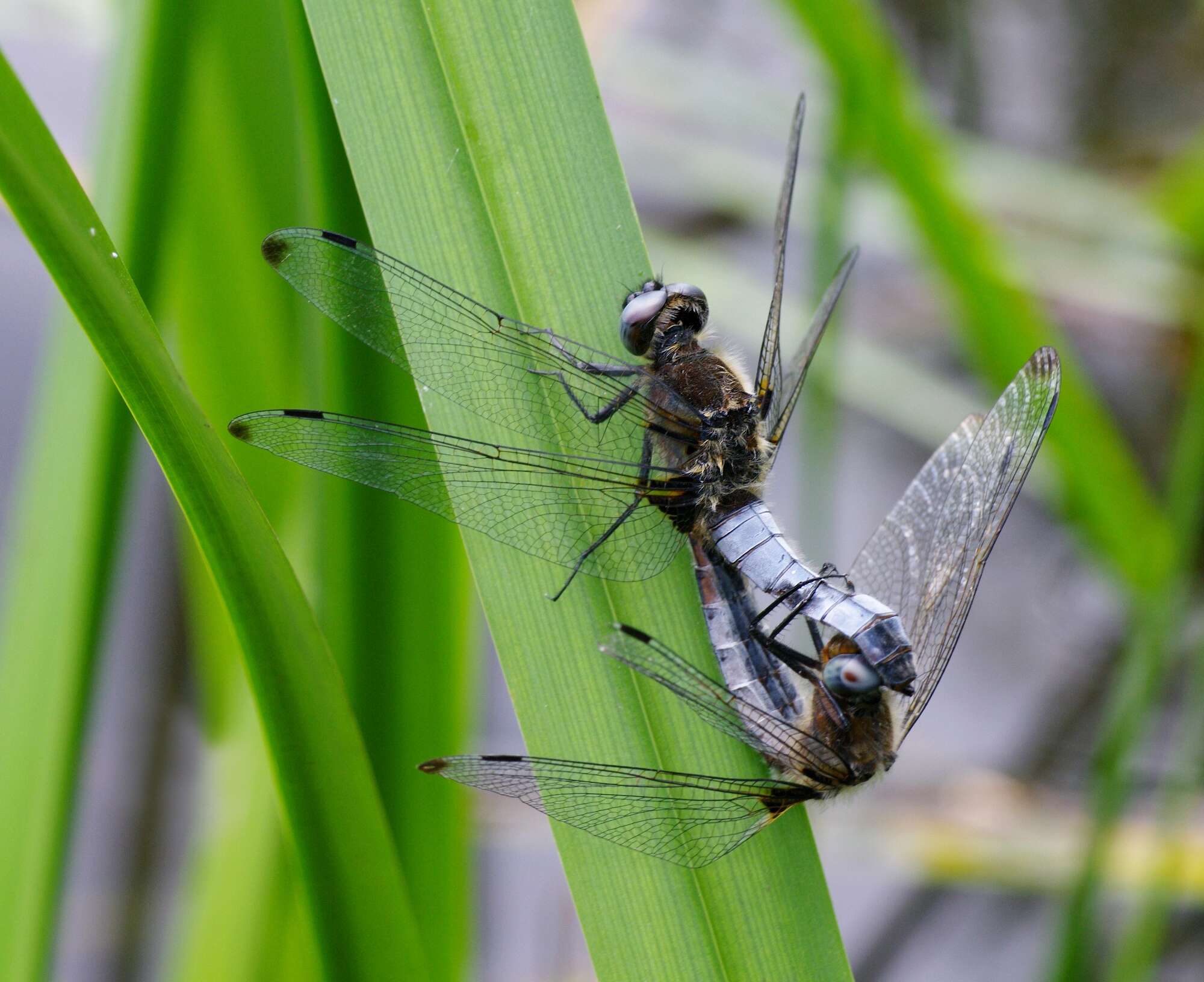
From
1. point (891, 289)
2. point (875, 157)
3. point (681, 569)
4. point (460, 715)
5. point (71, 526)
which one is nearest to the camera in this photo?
point (71, 526)

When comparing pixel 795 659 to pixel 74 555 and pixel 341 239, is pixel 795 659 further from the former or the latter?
pixel 74 555

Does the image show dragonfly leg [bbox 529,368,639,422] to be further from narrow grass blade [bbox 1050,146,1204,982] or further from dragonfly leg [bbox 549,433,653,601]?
narrow grass blade [bbox 1050,146,1204,982]

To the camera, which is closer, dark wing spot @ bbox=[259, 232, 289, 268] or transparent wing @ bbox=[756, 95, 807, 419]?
dark wing spot @ bbox=[259, 232, 289, 268]

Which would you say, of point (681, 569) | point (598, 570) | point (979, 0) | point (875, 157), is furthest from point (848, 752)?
point (979, 0)

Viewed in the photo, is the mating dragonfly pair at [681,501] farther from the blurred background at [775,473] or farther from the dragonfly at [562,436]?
the blurred background at [775,473]

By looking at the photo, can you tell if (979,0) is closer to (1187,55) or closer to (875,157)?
(1187,55)

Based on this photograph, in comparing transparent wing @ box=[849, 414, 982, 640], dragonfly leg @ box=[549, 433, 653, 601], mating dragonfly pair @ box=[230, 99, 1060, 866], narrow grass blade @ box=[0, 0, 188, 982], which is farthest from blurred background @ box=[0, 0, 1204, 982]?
transparent wing @ box=[849, 414, 982, 640]

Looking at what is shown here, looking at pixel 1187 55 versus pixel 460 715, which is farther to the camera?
pixel 1187 55

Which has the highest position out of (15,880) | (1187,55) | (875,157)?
(1187,55)
